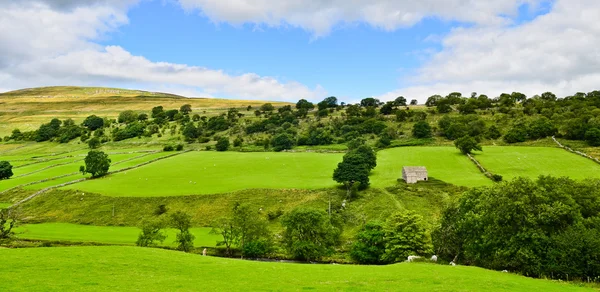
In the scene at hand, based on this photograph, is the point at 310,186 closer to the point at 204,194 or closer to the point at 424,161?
the point at 204,194

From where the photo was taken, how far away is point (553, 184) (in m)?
46.7

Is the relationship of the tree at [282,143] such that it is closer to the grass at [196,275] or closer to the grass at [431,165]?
the grass at [431,165]

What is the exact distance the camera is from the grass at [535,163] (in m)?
91.1

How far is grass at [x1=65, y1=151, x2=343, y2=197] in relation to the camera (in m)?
97.9

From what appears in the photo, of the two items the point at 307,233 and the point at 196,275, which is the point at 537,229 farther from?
the point at 196,275

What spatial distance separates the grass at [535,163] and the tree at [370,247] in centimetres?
4449

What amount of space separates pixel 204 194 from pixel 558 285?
76306mm

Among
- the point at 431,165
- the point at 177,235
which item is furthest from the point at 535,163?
the point at 177,235

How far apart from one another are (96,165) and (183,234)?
64.4 meters

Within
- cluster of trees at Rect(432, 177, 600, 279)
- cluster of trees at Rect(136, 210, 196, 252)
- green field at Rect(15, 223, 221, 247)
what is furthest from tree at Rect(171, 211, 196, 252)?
cluster of trees at Rect(432, 177, 600, 279)

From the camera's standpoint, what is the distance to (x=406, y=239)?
59.0 m

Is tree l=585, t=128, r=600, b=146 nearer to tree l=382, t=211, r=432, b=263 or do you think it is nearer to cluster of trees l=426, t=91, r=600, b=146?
cluster of trees l=426, t=91, r=600, b=146

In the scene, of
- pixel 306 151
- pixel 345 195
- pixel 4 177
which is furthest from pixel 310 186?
pixel 4 177

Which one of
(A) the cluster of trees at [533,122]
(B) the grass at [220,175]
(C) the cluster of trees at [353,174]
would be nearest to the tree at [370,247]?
(C) the cluster of trees at [353,174]
